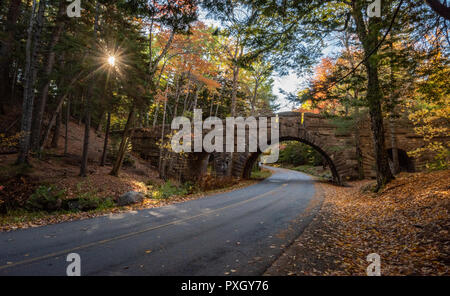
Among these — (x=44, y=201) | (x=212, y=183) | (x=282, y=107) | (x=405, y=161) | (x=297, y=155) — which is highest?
(x=282, y=107)

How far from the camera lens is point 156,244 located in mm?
4449

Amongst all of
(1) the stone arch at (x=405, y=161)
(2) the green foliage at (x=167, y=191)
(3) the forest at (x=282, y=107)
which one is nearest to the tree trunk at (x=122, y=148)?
(3) the forest at (x=282, y=107)

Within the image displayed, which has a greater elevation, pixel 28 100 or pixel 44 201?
pixel 28 100

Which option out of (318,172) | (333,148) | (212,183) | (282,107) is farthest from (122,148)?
(318,172)

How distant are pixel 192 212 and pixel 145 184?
706 cm

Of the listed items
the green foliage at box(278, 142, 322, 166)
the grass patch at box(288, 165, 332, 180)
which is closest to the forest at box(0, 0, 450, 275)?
the grass patch at box(288, 165, 332, 180)

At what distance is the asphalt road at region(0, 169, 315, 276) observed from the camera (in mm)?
3408

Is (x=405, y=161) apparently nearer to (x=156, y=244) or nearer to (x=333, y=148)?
(x=333, y=148)

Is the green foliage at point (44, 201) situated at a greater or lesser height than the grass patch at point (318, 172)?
greater

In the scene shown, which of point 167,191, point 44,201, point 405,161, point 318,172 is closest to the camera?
point 44,201

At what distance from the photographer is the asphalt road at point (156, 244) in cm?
341

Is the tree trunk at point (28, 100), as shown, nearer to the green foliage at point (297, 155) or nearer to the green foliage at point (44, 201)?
the green foliage at point (44, 201)

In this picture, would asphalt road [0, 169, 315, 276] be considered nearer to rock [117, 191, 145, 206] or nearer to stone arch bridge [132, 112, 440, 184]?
rock [117, 191, 145, 206]

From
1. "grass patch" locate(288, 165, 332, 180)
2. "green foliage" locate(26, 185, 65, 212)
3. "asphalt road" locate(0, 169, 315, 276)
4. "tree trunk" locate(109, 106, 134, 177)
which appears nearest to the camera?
"asphalt road" locate(0, 169, 315, 276)
